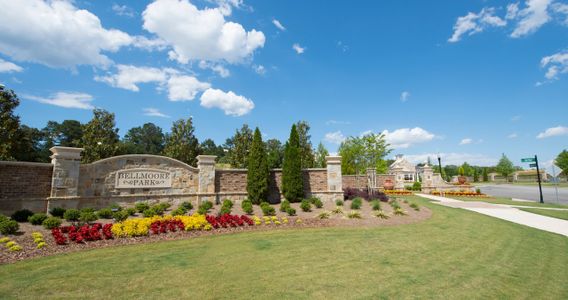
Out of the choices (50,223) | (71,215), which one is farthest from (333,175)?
(50,223)

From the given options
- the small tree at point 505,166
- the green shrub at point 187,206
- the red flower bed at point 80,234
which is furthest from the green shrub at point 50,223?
the small tree at point 505,166

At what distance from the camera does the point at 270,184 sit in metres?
15.6

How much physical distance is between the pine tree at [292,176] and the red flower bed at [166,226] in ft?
22.0

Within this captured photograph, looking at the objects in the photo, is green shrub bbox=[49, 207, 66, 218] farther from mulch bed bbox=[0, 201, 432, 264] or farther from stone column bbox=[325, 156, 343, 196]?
stone column bbox=[325, 156, 343, 196]

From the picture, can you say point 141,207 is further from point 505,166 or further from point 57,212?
point 505,166

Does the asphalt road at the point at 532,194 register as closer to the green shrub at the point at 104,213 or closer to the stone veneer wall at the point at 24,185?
the green shrub at the point at 104,213

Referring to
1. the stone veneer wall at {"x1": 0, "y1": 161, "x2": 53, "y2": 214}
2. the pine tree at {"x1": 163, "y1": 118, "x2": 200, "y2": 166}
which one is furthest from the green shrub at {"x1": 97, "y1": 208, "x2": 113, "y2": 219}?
the pine tree at {"x1": 163, "y1": 118, "x2": 200, "y2": 166}

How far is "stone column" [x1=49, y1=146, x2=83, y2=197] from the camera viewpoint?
35.7 ft

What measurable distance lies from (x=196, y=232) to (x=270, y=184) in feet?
23.0

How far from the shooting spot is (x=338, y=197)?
15.1 metres

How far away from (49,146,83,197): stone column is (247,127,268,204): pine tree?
740cm

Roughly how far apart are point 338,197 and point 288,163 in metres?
3.25

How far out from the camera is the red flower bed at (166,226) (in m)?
8.52

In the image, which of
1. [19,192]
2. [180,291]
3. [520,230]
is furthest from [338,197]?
[19,192]
